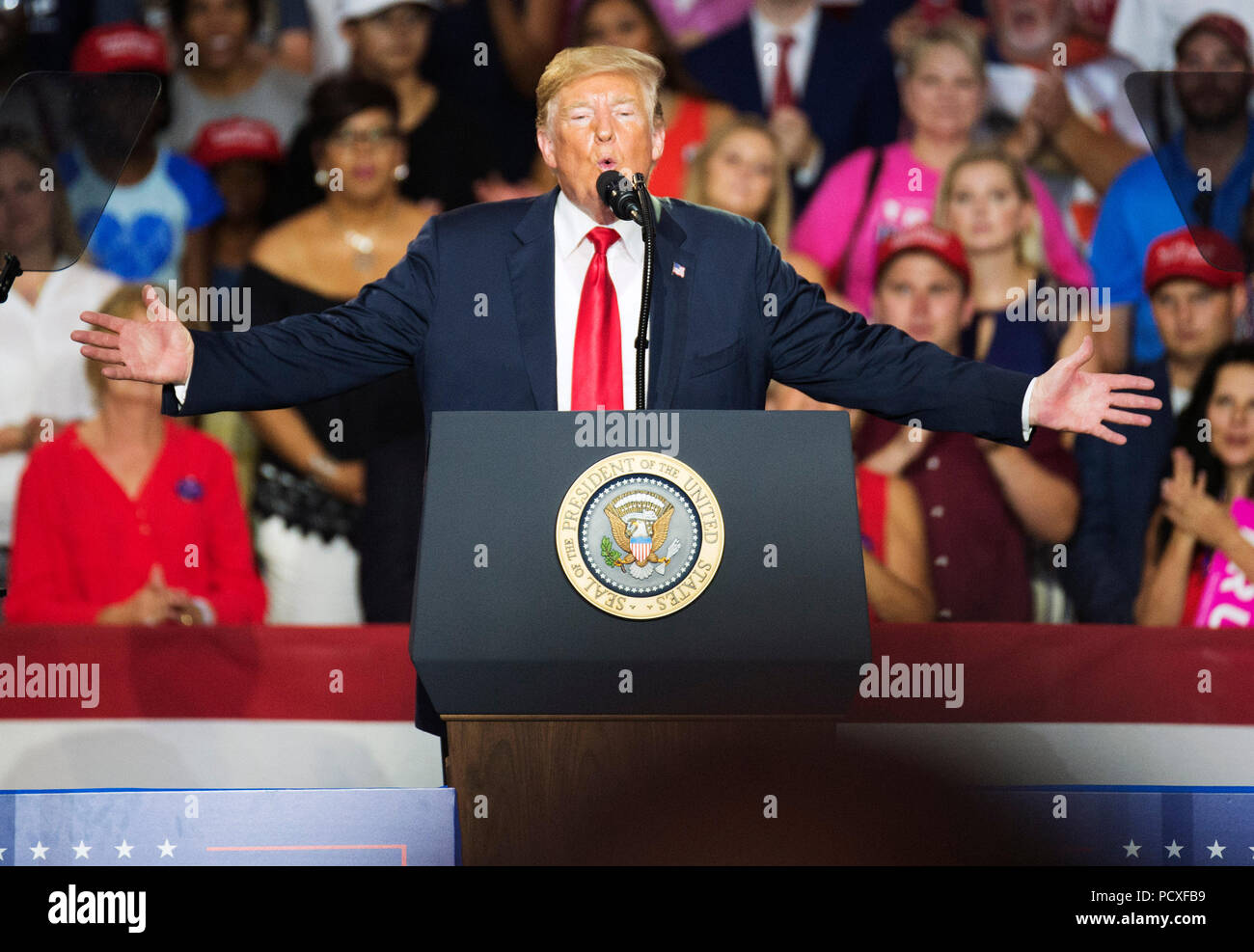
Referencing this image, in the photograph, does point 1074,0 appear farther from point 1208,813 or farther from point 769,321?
point 1208,813

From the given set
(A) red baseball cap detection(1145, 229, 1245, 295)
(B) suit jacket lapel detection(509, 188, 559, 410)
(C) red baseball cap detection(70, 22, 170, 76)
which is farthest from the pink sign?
(C) red baseball cap detection(70, 22, 170, 76)

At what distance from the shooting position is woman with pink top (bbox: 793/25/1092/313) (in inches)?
171

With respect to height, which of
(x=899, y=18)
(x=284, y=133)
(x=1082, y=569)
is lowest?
(x=1082, y=569)

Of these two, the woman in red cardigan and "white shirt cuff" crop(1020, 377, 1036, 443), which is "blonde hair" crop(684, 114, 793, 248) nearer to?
the woman in red cardigan

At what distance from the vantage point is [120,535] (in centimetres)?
411

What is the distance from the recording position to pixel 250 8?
450cm

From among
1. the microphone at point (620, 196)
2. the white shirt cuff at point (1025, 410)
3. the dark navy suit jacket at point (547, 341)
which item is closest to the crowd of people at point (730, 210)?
the dark navy suit jacket at point (547, 341)

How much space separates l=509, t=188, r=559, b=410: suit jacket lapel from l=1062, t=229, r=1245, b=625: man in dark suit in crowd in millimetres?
2571

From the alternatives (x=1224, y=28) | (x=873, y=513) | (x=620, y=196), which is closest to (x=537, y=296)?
(x=620, y=196)

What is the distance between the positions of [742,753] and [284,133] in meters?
3.36

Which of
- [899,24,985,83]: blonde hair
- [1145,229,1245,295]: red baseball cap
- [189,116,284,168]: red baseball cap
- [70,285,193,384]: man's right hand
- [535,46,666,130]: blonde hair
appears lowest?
[70,285,193,384]: man's right hand

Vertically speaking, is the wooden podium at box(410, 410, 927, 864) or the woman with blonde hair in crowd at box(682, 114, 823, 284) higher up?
the woman with blonde hair in crowd at box(682, 114, 823, 284)

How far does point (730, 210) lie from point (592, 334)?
7.32 feet

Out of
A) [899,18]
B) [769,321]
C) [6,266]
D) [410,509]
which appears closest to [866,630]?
[769,321]
